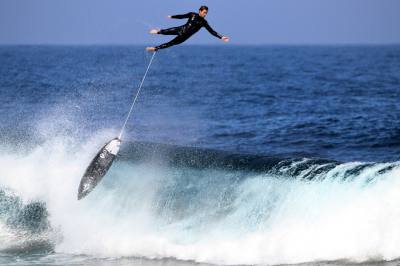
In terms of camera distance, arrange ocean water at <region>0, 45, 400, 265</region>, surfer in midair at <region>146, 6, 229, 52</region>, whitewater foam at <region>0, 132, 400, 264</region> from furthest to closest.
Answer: surfer in midair at <region>146, 6, 229, 52</region>, ocean water at <region>0, 45, 400, 265</region>, whitewater foam at <region>0, 132, 400, 264</region>

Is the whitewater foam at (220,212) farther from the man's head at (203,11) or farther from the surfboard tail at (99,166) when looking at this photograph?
the man's head at (203,11)

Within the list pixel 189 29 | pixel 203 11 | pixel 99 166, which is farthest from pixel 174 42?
pixel 99 166

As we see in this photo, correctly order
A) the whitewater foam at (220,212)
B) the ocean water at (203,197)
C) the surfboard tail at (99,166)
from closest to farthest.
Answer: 1. the whitewater foam at (220,212)
2. the ocean water at (203,197)
3. the surfboard tail at (99,166)

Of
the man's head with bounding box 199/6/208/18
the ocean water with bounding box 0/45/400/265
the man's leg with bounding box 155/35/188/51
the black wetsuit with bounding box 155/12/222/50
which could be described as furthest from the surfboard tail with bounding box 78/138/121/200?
the man's head with bounding box 199/6/208/18

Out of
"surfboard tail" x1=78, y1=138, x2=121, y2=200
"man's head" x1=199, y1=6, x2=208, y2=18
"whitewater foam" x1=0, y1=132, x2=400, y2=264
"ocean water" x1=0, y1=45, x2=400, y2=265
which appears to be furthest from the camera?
"surfboard tail" x1=78, y1=138, x2=121, y2=200

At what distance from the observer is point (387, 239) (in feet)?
41.2

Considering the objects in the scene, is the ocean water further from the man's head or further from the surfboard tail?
the man's head

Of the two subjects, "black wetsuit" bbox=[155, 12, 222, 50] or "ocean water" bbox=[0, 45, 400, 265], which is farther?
"black wetsuit" bbox=[155, 12, 222, 50]

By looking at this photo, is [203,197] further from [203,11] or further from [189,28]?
[203,11]

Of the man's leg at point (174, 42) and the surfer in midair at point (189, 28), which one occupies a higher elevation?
the surfer in midair at point (189, 28)

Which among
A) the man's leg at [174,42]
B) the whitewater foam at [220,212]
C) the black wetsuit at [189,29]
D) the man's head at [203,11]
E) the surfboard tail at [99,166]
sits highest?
the man's head at [203,11]

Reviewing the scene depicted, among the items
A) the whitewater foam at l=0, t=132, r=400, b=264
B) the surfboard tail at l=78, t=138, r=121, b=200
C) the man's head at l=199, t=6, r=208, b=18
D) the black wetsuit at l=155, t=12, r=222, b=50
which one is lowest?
the whitewater foam at l=0, t=132, r=400, b=264

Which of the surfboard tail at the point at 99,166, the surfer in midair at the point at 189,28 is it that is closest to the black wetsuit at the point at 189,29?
the surfer in midair at the point at 189,28

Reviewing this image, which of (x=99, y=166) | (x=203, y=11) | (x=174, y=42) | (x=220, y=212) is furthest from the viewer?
(x=99, y=166)
